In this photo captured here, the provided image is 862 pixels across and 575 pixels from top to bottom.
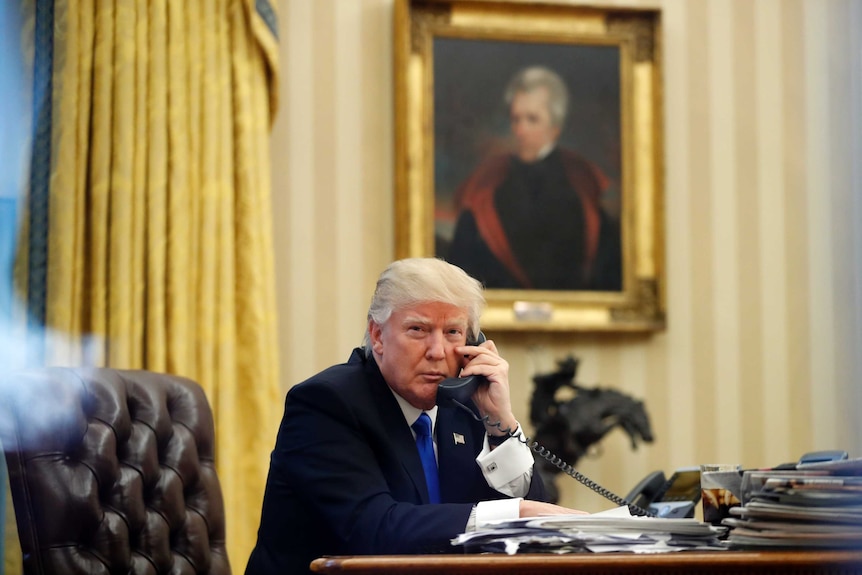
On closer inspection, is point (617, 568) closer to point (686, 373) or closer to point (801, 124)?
point (686, 373)

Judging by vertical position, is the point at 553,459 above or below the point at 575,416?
above

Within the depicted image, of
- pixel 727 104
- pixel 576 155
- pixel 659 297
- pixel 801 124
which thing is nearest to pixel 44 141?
pixel 576 155

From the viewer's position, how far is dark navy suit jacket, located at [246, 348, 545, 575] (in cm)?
245

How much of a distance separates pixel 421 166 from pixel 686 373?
5.57ft

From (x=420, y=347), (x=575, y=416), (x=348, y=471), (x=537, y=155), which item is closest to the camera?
(x=348, y=471)

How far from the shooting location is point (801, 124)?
5918mm

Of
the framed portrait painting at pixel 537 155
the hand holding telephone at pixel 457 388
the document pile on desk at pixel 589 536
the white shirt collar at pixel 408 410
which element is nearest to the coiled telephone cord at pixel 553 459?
the hand holding telephone at pixel 457 388

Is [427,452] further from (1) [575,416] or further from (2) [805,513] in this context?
(1) [575,416]

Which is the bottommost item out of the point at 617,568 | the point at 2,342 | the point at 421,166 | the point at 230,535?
the point at 230,535

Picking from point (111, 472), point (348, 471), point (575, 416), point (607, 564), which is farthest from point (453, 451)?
point (575, 416)

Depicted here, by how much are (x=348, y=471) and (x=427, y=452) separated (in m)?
0.41

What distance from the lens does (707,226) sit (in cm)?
577

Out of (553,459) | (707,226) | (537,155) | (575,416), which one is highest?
(537,155)

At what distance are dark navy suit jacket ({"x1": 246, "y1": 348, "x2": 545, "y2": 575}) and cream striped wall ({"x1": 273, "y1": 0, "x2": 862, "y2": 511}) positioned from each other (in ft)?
7.99
